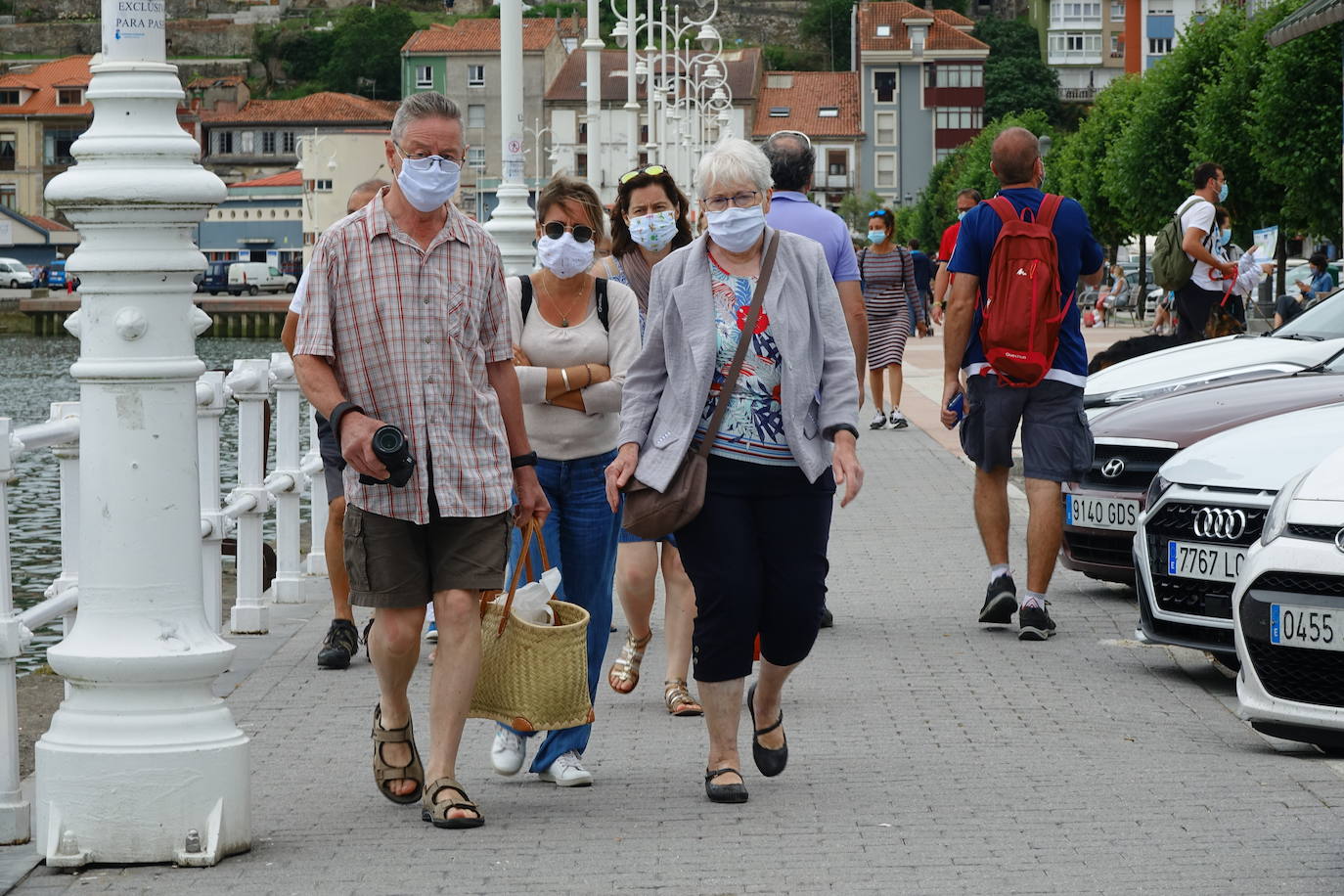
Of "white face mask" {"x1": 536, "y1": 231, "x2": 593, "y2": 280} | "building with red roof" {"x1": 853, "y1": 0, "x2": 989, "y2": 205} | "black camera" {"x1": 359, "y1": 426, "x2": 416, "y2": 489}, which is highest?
"building with red roof" {"x1": 853, "y1": 0, "x2": 989, "y2": 205}

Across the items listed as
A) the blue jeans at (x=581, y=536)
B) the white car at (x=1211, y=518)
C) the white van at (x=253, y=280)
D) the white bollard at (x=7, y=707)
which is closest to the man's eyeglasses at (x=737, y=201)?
the blue jeans at (x=581, y=536)

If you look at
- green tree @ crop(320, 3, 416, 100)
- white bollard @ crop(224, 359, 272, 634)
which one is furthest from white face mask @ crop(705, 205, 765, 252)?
green tree @ crop(320, 3, 416, 100)

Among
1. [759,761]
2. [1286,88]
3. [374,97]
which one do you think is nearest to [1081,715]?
[759,761]

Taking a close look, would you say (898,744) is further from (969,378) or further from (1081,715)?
(969,378)

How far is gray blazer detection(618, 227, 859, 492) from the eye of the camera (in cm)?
598

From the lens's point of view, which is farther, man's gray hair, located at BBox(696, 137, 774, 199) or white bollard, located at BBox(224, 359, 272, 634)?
white bollard, located at BBox(224, 359, 272, 634)

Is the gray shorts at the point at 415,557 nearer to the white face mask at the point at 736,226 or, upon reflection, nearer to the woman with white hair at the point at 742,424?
the woman with white hair at the point at 742,424

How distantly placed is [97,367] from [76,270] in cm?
25

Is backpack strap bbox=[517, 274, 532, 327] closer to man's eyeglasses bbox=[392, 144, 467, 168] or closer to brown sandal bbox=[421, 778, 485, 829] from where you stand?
man's eyeglasses bbox=[392, 144, 467, 168]

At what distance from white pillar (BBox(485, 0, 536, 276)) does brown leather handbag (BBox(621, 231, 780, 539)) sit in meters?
6.06

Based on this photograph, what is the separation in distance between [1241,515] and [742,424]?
243 centimetres

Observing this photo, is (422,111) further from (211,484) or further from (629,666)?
(211,484)

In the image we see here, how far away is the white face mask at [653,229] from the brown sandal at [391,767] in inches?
94.2

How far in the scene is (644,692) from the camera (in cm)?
802
